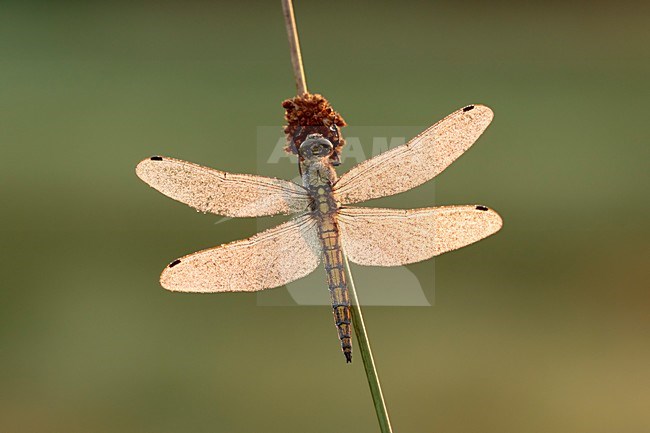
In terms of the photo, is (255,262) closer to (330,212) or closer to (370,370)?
(330,212)

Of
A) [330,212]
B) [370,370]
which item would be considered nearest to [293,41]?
[330,212]

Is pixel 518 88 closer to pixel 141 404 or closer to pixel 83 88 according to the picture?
pixel 83 88

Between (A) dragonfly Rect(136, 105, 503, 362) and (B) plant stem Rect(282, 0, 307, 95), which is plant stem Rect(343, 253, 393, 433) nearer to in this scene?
(A) dragonfly Rect(136, 105, 503, 362)

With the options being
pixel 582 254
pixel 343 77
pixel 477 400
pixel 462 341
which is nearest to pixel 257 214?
pixel 477 400

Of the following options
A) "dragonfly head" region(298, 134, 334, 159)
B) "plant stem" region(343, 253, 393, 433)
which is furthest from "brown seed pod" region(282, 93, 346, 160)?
"plant stem" region(343, 253, 393, 433)

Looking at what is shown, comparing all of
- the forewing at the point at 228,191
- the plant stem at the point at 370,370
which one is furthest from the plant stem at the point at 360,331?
the forewing at the point at 228,191
